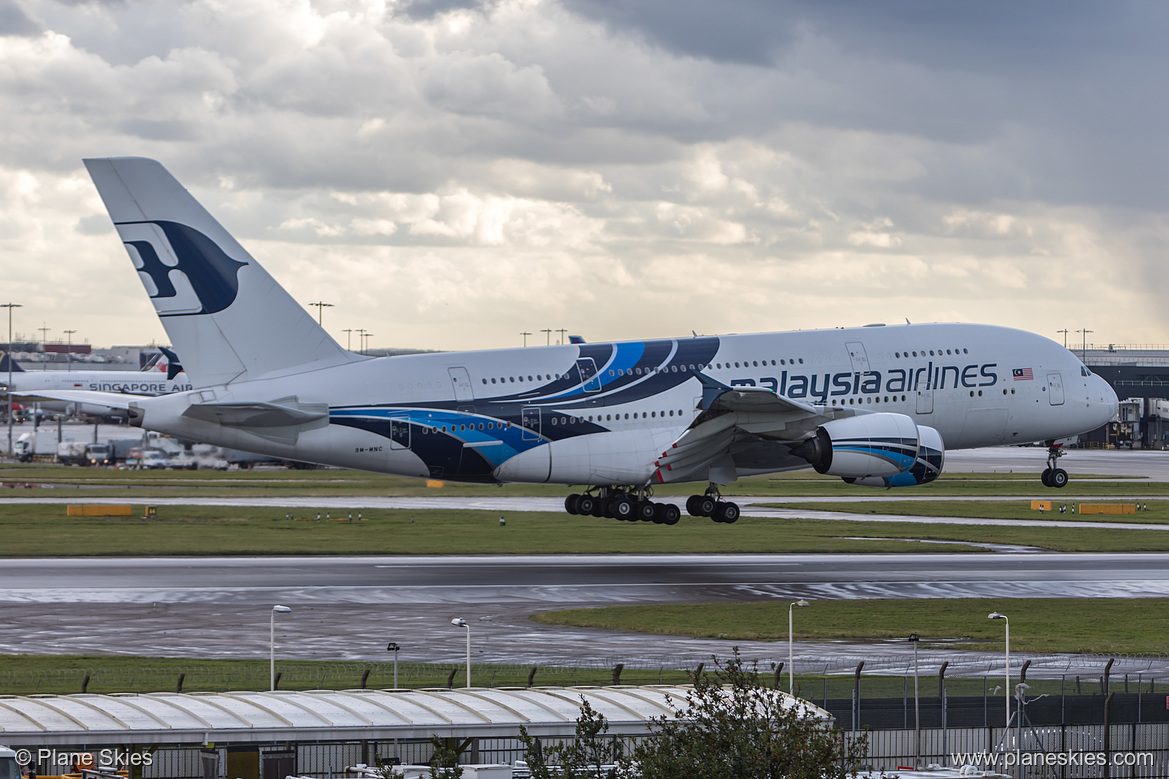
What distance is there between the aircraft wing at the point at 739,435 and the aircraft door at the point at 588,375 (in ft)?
13.6

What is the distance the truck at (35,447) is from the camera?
171375 millimetres

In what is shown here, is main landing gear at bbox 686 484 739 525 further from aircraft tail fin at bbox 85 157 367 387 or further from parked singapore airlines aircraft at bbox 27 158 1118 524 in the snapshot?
aircraft tail fin at bbox 85 157 367 387

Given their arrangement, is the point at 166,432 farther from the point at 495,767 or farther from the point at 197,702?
the point at 495,767

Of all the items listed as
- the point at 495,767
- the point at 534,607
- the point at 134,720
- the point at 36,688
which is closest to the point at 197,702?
the point at 134,720

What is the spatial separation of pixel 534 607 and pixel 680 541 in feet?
84.3

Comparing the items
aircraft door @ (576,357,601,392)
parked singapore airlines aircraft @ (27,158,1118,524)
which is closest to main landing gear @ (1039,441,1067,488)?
parked singapore airlines aircraft @ (27,158,1118,524)

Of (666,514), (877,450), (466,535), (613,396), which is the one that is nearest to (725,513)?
(666,514)

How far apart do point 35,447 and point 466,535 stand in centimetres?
11919

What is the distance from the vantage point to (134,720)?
23562 millimetres

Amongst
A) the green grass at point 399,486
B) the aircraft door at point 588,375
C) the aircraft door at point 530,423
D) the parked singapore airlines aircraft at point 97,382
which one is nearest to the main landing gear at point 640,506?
the aircraft door at point 530,423

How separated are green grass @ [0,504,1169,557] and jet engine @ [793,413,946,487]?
1409cm

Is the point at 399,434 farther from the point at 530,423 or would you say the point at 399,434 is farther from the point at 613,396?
the point at 613,396

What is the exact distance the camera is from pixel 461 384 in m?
54.9

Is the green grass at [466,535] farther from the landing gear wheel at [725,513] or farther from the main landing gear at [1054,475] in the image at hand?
the landing gear wheel at [725,513]
